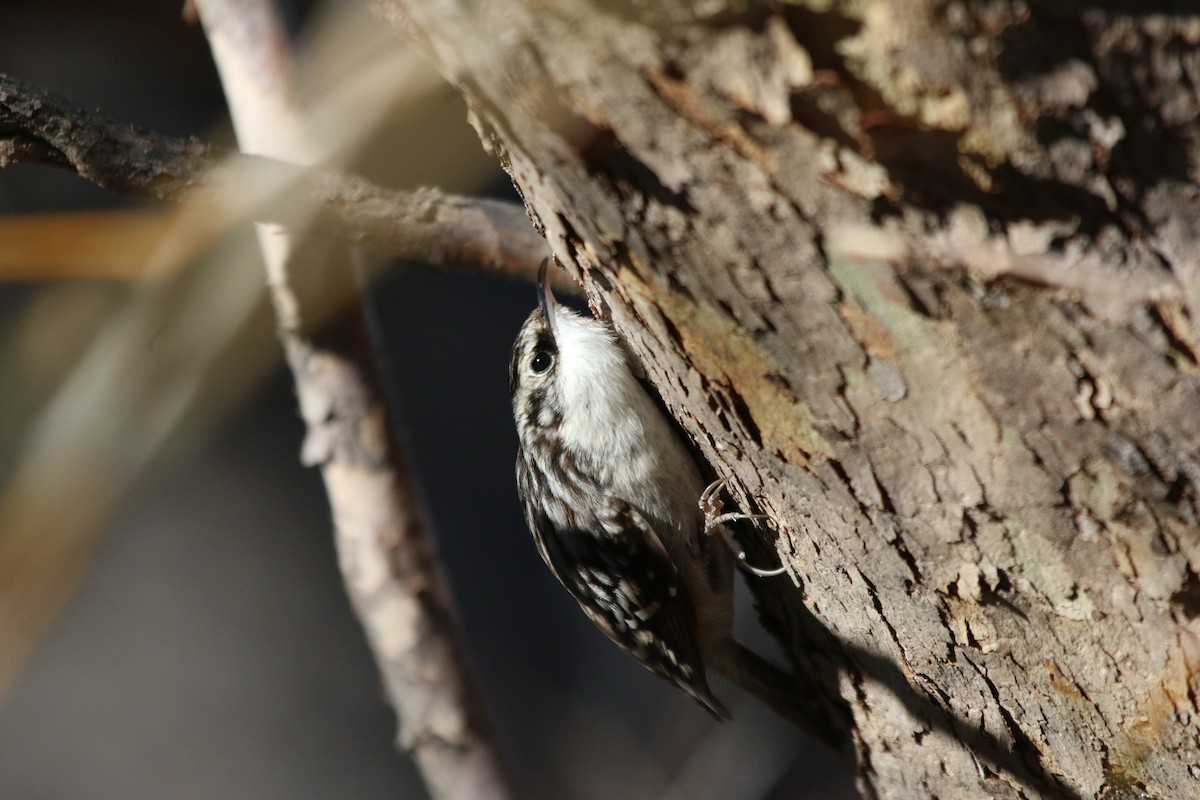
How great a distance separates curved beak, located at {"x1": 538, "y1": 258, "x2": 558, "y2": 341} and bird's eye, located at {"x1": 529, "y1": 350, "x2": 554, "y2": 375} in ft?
0.19

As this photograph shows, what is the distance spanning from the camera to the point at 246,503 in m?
4.31

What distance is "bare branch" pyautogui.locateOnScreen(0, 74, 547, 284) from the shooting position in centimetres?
161

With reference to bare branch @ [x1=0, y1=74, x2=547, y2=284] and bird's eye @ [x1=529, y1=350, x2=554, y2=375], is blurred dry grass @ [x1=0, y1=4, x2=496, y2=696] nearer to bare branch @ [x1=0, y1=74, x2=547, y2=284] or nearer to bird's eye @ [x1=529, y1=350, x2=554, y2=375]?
bare branch @ [x1=0, y1=74, x2=547, y2=284]

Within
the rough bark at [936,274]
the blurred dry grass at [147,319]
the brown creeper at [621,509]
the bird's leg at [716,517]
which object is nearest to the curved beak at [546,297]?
the brown creeper at [621,509]

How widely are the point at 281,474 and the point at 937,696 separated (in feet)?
11.5

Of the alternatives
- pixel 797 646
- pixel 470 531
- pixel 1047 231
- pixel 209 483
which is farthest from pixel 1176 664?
pixel 470 531

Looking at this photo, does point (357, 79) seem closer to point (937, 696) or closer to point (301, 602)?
point (937, 696)

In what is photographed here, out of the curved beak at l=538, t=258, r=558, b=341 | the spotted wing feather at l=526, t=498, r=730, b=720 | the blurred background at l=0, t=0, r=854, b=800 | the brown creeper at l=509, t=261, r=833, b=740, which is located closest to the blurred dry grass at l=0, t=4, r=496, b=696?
the blurred background at l=0, t=0, r=854, b=800

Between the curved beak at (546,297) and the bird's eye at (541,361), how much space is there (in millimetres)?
59

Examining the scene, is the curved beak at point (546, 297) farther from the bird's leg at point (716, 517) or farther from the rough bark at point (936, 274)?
the rough bark at point (936, 274)

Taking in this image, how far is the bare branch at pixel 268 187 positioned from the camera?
161 cm

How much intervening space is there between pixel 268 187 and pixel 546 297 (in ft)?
2.32

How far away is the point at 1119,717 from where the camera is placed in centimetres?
122

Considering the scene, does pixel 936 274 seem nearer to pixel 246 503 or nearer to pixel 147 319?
pixel 147 319
